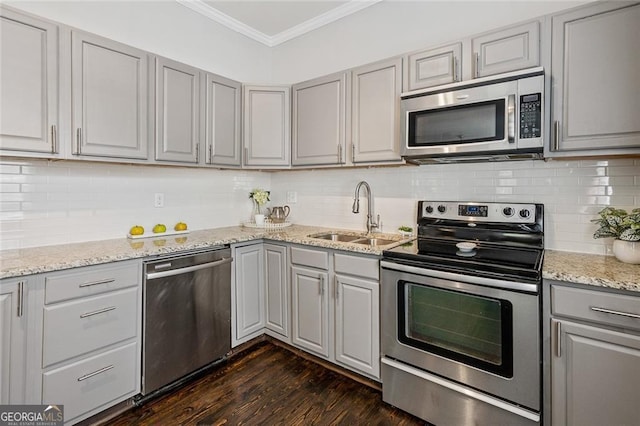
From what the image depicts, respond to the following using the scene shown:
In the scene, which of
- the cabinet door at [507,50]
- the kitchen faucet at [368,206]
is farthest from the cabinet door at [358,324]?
the cabinet door at [507,50]

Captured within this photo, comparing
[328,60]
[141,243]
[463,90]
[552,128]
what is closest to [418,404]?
[552,128]

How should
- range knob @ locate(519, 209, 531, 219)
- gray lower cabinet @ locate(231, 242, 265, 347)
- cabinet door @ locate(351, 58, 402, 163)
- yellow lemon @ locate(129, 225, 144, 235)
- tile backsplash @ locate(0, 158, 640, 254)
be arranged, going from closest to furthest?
tile backsplash @ locate(0, 158, 640, 254), range knob @ locate(519, 209, 531, 219), cabinet door @ locate(351, 58, 402, 163), yellow lemon @ locate(129, 225, 144, 235), gray lower cabinet @ locate(231, 242, 265, 347)

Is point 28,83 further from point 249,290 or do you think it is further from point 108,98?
point 249,290

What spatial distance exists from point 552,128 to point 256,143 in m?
2.16

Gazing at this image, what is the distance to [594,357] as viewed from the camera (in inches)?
55.4

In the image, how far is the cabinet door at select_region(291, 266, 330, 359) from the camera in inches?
92.2

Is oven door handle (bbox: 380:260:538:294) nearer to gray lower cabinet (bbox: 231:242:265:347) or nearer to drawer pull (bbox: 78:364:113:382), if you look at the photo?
gray lower cabinet (bbox: 231:242:265:347)

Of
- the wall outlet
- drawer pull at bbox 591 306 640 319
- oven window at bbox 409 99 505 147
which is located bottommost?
drawer pull at bbox 591 306 640 319

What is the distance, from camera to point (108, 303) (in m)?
1.83

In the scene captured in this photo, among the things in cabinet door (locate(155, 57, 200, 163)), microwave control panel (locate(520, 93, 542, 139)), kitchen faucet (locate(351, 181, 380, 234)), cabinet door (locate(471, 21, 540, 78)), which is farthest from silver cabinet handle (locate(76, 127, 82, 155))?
microwave control panel (locate(520, 93, 542, 139))

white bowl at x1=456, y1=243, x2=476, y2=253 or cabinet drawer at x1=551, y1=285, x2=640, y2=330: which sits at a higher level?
white bowl at x1=456, y1=243, x2=476, y2=253

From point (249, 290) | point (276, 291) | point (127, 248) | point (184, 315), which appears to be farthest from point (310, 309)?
point (127, 248)

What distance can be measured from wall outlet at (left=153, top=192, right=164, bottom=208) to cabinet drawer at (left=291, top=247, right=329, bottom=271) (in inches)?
45.0

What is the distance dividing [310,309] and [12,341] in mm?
1633
